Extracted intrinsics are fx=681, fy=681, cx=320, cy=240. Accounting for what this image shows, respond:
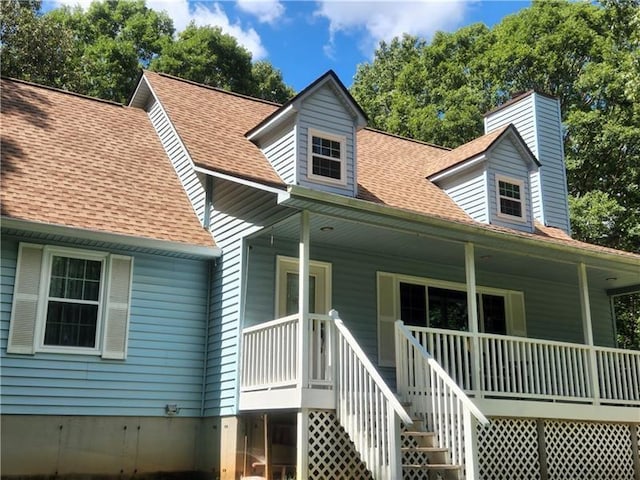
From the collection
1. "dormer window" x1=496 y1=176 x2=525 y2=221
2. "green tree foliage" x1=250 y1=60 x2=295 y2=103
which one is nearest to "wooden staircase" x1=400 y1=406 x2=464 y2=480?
"dormer window" x1=496 y1=176 x2=525 y2=221

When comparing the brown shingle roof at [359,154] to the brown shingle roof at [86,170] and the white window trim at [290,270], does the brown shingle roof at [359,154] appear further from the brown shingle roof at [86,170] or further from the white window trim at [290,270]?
the white window trim at [290,270]

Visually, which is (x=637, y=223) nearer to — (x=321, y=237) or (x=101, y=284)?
(x=321, y=237)

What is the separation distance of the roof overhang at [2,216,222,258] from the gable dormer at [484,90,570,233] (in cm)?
875

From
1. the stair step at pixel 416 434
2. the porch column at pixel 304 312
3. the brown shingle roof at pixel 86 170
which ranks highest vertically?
the brown shingle roof at pixel 86 170

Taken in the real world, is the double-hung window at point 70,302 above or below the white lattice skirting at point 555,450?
above

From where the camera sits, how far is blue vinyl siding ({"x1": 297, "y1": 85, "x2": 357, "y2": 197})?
38.5 ft

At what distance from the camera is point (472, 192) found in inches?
563

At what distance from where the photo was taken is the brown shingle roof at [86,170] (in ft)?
34.7

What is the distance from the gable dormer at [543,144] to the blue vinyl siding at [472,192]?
2719 millimetres

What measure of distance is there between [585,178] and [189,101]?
58.0ft

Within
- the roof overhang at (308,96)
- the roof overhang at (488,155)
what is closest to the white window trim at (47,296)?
the roof overhang at (308,96)

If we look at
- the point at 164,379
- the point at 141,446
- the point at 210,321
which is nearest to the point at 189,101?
the point at 210,321

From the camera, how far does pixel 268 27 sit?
1797 centimetres

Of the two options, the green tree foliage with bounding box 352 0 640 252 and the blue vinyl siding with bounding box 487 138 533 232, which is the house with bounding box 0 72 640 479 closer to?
the blue vinyl siding with bounding box 487 138 533 232
